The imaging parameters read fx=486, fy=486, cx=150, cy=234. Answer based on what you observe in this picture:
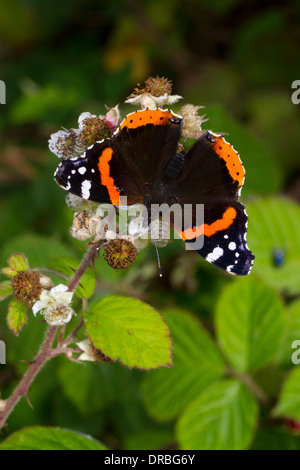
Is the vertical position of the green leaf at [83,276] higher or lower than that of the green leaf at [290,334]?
higher

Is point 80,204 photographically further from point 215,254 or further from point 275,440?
point 275,440

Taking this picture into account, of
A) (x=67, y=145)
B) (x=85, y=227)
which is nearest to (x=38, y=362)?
(x=85, y=227)

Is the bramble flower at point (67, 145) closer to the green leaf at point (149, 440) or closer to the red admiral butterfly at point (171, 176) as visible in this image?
the red admiral butterfly at point (171, 176)

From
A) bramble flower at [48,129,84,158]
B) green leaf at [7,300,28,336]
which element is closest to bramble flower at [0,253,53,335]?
green leaf at [7,300,28,336]

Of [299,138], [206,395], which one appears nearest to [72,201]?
[206,395]

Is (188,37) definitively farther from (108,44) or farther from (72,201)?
(72,201)

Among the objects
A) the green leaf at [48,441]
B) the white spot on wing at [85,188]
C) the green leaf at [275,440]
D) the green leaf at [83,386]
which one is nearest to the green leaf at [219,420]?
the green leaf at [275,440]
